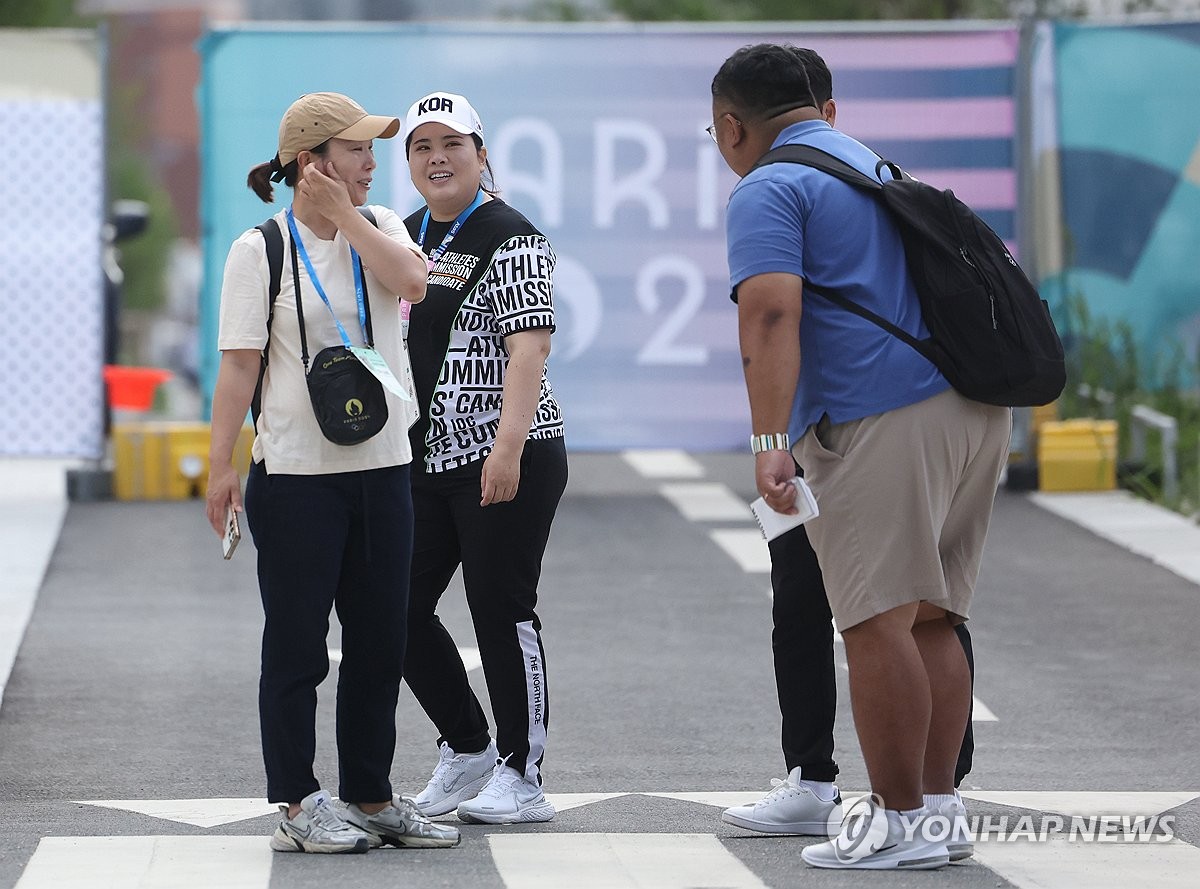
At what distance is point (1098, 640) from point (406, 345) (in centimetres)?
405

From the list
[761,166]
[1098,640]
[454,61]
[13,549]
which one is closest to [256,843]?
[761,166]

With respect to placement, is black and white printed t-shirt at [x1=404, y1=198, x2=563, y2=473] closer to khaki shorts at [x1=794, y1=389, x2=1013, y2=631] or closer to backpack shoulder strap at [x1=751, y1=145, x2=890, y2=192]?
backpack shoulder strap at [x1=751, y1=145, x2=890, y2=192]

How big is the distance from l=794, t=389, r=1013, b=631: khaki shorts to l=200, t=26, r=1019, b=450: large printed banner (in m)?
Result: 8.44

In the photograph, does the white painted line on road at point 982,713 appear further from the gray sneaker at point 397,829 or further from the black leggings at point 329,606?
the black leggings at point 329,606

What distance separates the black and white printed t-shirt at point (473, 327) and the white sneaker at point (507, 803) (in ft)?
2.68

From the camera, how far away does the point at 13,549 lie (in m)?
11.2

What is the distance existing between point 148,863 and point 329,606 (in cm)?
72

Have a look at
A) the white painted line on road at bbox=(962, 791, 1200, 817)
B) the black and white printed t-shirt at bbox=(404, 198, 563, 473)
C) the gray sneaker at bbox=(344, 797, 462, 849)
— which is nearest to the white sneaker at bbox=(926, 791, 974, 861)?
the white painted line on road at bbox=(962, 791, 1200, 817)

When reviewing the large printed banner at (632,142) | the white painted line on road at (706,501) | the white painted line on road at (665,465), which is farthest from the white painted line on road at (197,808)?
the white painted line on road at (665,465)

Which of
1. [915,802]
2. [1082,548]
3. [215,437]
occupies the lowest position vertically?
[1082,548]

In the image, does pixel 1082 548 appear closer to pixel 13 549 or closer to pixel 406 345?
pixel 13 549

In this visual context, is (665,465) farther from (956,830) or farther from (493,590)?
(956,830)

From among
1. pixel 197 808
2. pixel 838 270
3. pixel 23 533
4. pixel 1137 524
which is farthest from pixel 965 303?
pixel 23 533

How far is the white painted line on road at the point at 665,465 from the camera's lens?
1506 cm
